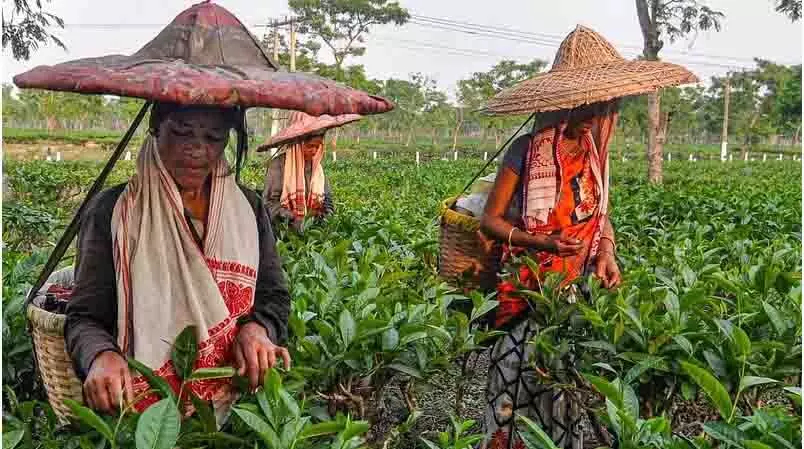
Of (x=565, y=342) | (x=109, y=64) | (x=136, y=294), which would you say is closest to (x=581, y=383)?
(x=565, y=342)

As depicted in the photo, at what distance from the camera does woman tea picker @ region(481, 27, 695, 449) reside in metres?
2.25

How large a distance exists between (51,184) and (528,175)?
30.6 ft

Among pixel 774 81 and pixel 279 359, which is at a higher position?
pixel 774 81

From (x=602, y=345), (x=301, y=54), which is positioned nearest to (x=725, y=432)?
(x=602, y=345)

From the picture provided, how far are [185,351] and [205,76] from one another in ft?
1.61

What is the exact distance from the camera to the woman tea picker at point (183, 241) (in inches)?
52.7

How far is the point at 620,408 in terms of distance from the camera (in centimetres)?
140

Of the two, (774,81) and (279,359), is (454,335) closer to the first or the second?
(279,359)

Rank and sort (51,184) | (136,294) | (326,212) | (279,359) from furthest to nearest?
(51,184)
(326,212)
(279,359)
(136,294)

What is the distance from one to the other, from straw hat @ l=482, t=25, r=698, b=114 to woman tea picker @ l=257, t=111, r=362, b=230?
2588 mm

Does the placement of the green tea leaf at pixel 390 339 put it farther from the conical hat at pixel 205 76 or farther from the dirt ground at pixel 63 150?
the dirt ground at pixel 63 150

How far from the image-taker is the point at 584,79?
7.14 feet

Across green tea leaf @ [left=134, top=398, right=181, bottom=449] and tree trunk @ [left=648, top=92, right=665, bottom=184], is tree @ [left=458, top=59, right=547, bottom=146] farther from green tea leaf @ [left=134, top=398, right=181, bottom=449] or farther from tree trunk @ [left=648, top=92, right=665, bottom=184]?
green tea leaf @ [left=134, top=398, right=181, bottom=449]

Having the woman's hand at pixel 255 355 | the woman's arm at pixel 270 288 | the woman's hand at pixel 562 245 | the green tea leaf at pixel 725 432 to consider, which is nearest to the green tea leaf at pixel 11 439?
the woman's hand at pixel 255 355
